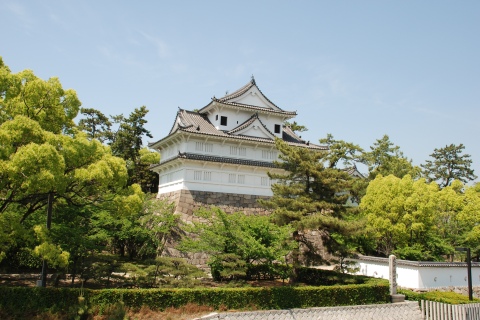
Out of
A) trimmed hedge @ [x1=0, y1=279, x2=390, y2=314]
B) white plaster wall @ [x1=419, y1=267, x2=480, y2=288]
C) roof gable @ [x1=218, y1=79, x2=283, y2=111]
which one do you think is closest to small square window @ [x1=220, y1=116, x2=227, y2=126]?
roof gable @ [x1=218, y1=79, x2=283, y2=111]

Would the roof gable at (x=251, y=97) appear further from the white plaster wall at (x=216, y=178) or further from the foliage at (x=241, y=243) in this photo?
the foliage at (x=241, y=243)

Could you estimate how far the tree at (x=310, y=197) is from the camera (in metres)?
17.0

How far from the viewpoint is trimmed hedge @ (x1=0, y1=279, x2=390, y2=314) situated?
12.5 metres

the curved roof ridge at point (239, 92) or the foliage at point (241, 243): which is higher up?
the curved roof ridge at point (239, 92)

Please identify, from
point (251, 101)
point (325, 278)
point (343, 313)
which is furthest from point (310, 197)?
point (251, 101)

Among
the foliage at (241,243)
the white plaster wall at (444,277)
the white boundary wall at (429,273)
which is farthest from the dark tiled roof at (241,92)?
the white plaster wall at (444,277)

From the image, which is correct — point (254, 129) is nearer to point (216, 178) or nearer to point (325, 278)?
point (216, 178)

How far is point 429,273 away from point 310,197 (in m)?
7.52

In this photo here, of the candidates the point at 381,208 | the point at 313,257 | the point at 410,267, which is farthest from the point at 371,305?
the point at 381,208

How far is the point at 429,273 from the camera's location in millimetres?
19328

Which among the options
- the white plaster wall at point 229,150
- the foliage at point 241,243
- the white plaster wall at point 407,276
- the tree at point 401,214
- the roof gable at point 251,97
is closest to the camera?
the foliage at point 241,243

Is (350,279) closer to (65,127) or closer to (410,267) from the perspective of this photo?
(410,267)

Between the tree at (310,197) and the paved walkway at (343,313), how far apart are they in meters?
2.71

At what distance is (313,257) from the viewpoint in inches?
667
